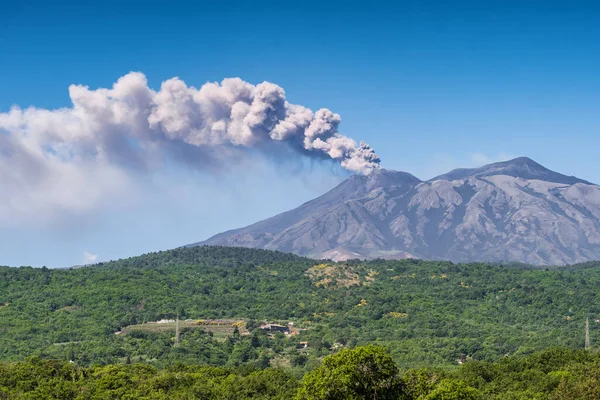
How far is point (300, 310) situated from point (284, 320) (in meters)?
5.46

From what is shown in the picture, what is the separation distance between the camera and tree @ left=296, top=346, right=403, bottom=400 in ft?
132

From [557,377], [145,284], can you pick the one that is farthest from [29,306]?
[557,377]

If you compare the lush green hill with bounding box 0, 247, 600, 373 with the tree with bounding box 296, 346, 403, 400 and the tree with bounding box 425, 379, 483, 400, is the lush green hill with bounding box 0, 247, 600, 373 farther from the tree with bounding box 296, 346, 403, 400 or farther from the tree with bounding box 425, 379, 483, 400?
the tree with bounding box 296, 346, 403, 400

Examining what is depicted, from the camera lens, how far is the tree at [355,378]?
132 ft

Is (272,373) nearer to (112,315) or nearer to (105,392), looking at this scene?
(105,392)

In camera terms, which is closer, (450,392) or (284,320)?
(450,392)

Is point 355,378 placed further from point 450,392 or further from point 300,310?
point 300,310

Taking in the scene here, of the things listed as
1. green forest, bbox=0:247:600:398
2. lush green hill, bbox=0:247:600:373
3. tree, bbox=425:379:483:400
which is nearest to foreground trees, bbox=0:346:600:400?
tree, bbox=425:379:483:400

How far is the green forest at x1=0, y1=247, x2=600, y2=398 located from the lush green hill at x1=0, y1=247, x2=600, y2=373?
28 centimetres

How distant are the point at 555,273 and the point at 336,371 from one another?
426 feet

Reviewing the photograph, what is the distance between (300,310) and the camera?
136 metres

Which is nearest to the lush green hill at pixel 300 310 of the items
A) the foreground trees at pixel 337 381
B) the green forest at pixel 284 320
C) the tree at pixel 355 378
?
the green forest at pixel 284 320

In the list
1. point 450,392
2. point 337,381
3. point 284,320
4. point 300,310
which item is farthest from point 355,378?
point 300,310

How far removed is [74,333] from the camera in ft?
374
